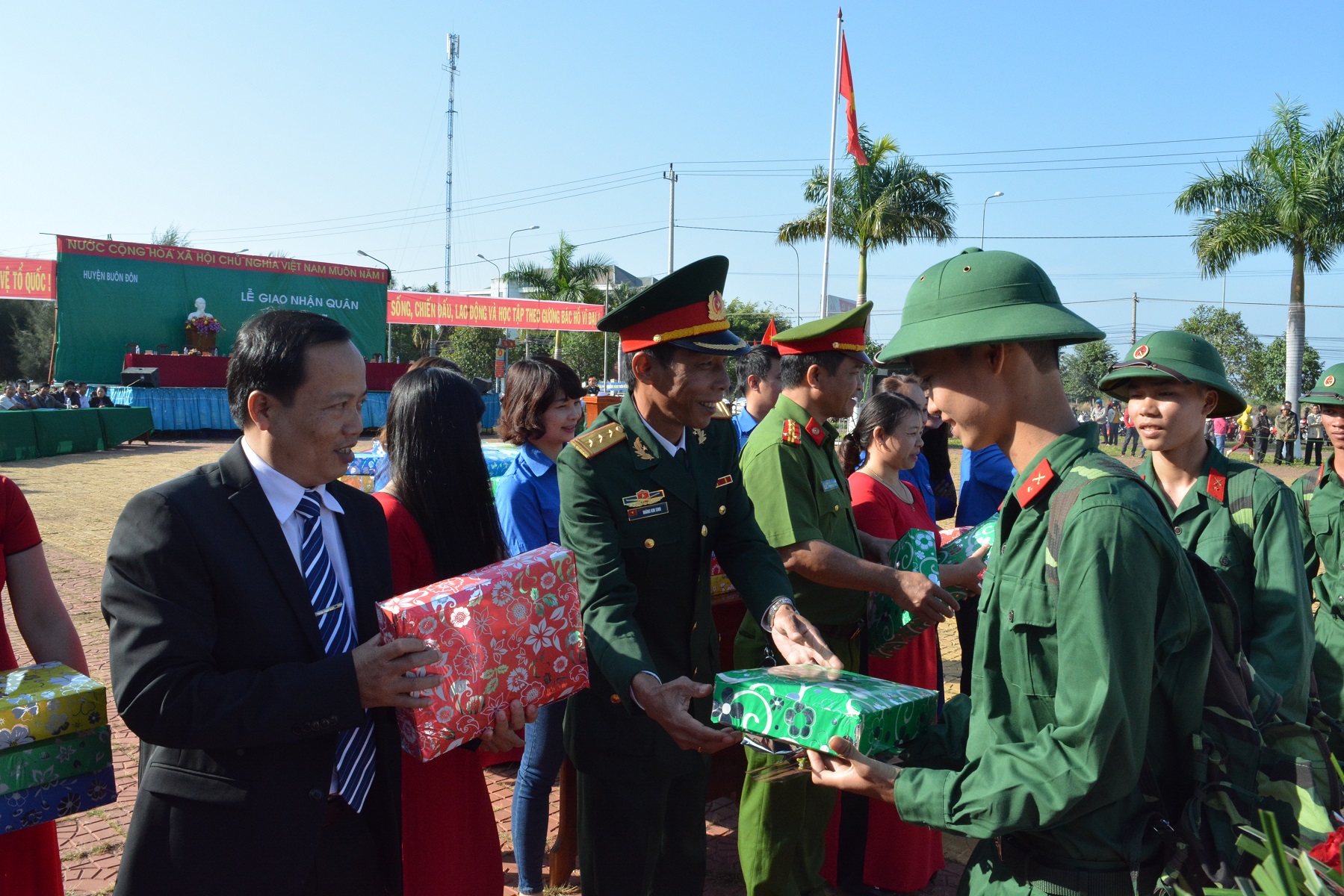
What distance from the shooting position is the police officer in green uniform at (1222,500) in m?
2.84

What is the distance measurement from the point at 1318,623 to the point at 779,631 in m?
2.53

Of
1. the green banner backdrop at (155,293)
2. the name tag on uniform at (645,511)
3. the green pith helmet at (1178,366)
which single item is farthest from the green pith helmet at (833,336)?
the green banner backdrop at (155,293)

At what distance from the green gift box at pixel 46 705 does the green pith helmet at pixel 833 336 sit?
107 inches

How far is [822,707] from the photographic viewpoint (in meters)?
2.02

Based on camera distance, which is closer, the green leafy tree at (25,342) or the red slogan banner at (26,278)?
the red slogan banner at (26,278)

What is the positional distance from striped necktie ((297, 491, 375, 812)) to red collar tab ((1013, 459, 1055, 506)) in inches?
60.1

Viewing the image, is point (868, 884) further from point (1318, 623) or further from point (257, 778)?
point (257, 778)

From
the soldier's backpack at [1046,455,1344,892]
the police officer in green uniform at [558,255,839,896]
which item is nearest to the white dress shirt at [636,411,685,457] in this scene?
the police officer in green uniform at [558,255,839,896]

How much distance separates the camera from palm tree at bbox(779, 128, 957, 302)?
28094 mm

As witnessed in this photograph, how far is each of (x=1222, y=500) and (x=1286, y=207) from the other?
25357mm

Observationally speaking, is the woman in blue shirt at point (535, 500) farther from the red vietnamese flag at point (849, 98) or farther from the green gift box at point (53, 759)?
the red vietnamese flag at point (849, 98)

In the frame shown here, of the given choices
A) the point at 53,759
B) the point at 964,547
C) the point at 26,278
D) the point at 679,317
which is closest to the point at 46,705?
the point at 53,759

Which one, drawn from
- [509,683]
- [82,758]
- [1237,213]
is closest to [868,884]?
[509,683]

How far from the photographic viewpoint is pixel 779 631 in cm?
290
